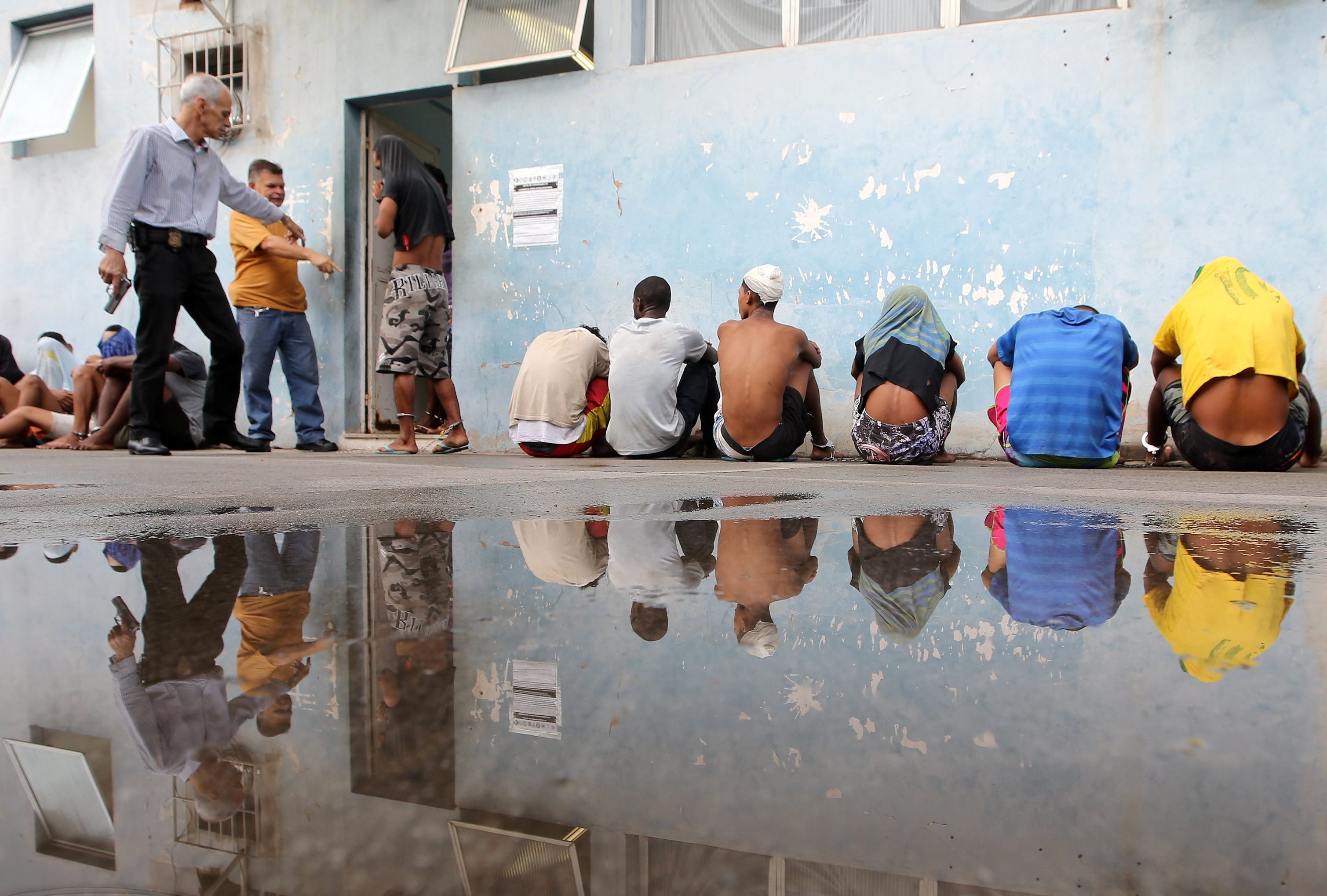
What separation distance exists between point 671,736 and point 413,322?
18.1ft

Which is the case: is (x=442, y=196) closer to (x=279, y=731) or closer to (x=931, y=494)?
(x=931, y=494)

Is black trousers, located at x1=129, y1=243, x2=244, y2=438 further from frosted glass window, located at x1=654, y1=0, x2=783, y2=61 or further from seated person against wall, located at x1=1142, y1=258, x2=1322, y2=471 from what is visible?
seated person against wall, located at x1=1142, y1=258, x2=1322, y2=471

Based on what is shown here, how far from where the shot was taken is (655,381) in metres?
4.96

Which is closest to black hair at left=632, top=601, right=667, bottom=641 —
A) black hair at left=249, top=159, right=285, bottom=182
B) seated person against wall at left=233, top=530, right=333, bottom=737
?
seated person against wall at left=233, top=530, right=333, bottom=737

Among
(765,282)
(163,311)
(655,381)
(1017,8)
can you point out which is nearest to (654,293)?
(655,381)

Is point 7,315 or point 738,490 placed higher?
point 7,315

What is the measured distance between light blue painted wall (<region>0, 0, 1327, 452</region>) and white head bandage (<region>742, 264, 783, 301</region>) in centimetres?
93

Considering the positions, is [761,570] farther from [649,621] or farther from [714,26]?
[714,26]

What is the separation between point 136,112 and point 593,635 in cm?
878

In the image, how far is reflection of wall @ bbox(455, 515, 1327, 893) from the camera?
14.5 inches

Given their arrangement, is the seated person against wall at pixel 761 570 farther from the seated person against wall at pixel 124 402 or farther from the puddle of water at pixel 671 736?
the seated person against wall at pixel 124 402

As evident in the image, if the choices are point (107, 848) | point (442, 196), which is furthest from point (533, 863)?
A: point (442, 196)

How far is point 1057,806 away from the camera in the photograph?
1.31ft

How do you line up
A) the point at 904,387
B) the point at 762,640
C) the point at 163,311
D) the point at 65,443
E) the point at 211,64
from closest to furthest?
the point at 762,640 < the point at 904,387 < the point at 163,311 < the point at 65,443 < the point at 211,64
